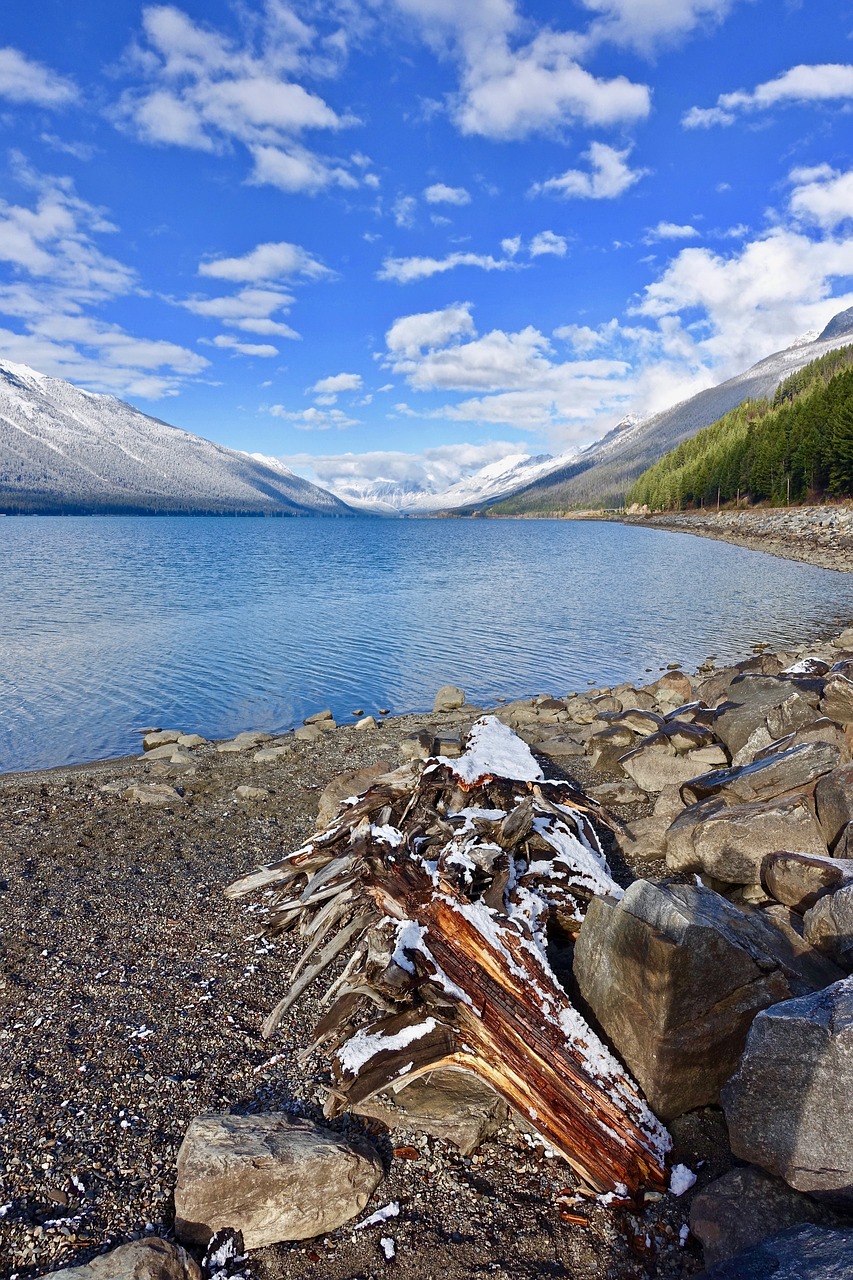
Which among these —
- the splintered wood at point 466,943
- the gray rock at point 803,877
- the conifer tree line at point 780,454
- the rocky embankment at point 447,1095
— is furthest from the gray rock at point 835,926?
the conifer tree line at point 780,454

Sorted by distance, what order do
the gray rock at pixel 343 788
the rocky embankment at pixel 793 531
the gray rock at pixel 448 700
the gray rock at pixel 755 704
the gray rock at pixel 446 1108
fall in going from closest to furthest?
the gray rock at pixel 446 1108 → the gray rock at pixel 343 788 → the gray rock at pixel 755 704 → the gray rock at pixel 448 700 → the rocky embankment at pixel 793 531

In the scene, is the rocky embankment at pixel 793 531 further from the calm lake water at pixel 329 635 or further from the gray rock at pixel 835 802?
the gray rock at pixel 835 802

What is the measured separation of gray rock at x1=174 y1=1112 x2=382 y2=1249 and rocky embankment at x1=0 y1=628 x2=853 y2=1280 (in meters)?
0.02

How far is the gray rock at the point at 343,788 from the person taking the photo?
1117 cm

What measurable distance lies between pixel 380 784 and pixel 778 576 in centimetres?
5199

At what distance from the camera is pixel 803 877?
674cm

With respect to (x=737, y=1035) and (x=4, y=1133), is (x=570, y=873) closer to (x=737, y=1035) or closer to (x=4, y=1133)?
(x=737, y=1035)

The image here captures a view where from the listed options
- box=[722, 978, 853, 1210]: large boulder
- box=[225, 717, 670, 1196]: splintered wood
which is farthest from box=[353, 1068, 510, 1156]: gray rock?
box=[722, 978, 853, 1210]: large boulder

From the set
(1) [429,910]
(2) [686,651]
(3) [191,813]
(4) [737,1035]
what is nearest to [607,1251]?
(4) [737,1035]

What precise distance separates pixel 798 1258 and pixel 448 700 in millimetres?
18369

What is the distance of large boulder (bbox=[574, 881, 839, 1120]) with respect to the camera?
512cm

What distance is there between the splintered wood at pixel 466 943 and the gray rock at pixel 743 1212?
0.58 m

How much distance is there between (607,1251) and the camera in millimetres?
4438

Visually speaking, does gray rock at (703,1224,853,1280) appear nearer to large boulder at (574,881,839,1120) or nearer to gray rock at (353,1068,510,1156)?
large boulder at (574,881,839,1120)
